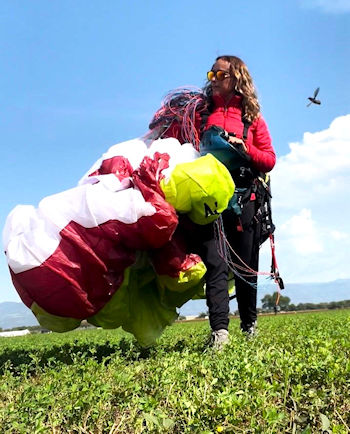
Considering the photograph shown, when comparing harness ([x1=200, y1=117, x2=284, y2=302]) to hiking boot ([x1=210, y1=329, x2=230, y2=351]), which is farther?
harness ([x1=200, y1=117, x2=284, y2=302])

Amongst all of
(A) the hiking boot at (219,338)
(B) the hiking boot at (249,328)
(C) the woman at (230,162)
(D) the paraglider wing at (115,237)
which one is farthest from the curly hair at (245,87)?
(B) the hiking boot at (249,328)

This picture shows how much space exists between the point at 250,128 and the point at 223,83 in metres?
0.46

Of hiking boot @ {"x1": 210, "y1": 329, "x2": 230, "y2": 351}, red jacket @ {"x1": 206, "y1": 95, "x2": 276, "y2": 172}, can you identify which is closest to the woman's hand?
red jacket @ {"x1": 206, "y1": 95, "x2": 276, "y2": 172}

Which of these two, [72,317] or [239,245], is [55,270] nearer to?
[72,317]

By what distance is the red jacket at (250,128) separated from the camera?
14.0 ft

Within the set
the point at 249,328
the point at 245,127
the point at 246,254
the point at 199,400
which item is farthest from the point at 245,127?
the point at 199,400

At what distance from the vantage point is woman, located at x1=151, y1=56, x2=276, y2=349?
4020 mm

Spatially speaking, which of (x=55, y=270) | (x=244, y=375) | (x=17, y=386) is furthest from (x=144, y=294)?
(x=244, y=375)

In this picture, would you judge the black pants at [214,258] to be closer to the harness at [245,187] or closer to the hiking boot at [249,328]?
the harness at [245,187]

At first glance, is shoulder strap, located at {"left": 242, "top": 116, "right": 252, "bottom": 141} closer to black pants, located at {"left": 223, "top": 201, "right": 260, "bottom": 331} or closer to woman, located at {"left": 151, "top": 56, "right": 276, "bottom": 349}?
woman, located at {"left": 151, "top": 56, "right": 276, "bottom": 349}

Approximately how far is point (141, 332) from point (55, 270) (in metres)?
1.13

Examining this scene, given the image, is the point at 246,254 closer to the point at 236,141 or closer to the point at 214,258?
the point at 214,258

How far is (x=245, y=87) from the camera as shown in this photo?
14.4ft

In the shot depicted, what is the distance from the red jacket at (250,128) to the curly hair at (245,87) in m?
0.05
